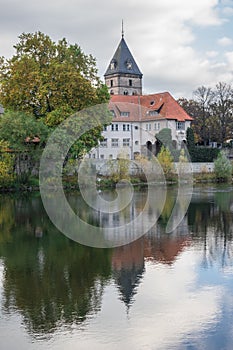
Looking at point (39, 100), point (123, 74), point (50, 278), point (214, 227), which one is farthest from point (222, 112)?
point (50, 278)

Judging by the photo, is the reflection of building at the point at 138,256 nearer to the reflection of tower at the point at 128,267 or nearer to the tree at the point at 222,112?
the reflection of tower at the point at 128,267

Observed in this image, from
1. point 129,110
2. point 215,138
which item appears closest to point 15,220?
point 129,110

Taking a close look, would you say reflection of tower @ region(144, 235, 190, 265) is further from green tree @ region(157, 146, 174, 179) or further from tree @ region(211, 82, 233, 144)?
Answer: tree @ region(211, 82, 233, 144)

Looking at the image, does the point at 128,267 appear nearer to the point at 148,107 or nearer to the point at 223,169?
the point at 223,169

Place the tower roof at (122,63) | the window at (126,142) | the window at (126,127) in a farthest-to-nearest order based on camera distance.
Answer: the tower roof at (122,63) → the window at (126,127) → the window at (126,142)

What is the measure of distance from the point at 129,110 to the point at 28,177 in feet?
86.4

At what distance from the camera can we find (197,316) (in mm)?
11047

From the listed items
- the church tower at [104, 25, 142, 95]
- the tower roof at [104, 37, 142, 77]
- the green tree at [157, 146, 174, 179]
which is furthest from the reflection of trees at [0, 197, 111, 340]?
the tower roof at [104, 37, 142, 77]

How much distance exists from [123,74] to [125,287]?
71.3 m

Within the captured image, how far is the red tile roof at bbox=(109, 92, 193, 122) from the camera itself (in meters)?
64.9

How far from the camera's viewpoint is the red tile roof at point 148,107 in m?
64.9

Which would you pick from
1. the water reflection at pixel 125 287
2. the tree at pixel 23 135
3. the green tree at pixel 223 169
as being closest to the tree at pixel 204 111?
the green tree at pixel 223 169

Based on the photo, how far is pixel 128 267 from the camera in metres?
15.2

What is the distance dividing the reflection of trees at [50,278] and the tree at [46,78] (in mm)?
20078
